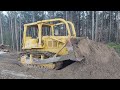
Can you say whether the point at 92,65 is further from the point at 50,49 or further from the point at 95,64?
the point at 50,49

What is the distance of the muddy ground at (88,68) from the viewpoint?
9656 mm

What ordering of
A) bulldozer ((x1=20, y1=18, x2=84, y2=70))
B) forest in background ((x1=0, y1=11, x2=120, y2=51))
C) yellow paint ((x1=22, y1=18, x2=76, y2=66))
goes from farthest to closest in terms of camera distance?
forest in background ((x1=0, y1=11, x2=120, y2=51)), yellow paint ((x1=22, y1=18, x2=76, y2=66)), bulldozer ((x1=20, y1=18, x2=84, y2=70))

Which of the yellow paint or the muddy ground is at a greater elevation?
the yellow paint

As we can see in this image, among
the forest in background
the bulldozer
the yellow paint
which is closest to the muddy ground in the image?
the bulldozer

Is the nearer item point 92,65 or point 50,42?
point 92,65

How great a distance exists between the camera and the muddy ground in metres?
9.66

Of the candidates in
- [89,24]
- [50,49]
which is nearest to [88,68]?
[50,49]

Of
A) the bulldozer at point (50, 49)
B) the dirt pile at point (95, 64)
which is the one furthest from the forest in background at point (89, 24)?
the dirt pile at point (95, 64)

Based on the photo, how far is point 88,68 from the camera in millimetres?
10062

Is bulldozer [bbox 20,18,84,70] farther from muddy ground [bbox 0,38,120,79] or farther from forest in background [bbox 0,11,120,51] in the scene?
forest in background [bbox 0,11,120,51]

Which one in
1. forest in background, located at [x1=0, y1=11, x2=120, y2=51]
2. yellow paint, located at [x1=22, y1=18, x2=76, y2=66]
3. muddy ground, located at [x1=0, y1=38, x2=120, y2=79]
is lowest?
muddy ground, located at [x1=0, y1=38, x2=120, y2=79]
